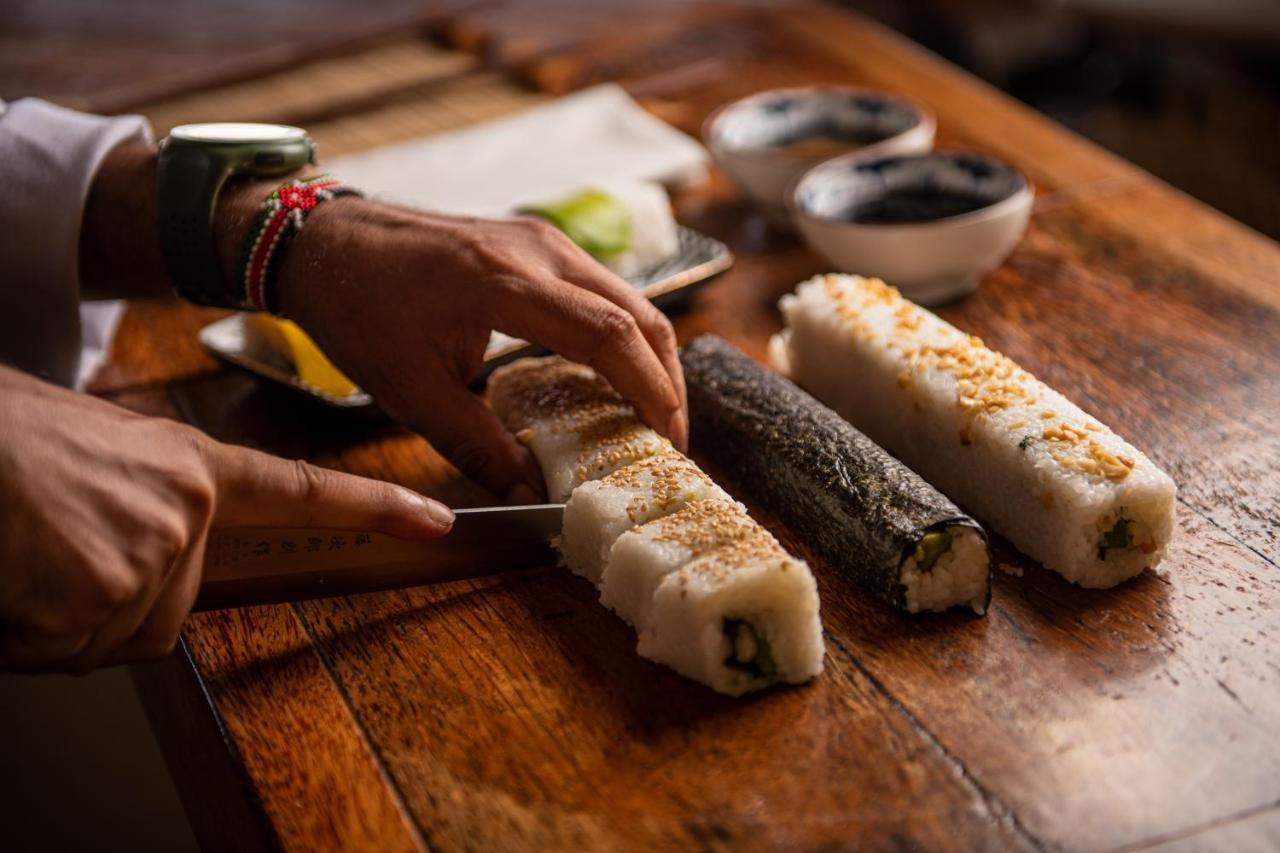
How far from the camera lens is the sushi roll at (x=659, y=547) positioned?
123 centimetres

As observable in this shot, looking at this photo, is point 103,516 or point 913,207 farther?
point 913,207

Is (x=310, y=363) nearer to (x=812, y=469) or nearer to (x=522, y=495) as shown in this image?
(x=522, y=495)

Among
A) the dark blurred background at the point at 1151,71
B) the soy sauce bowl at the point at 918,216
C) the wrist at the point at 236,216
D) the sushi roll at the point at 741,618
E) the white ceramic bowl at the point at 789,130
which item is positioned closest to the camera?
the sushi roll at the point at 741,618

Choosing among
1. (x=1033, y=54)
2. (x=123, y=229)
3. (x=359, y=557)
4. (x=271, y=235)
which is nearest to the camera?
(x=359, y=557)

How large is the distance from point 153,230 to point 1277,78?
4.27 meters

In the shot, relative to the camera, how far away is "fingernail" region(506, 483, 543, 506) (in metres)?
1.47

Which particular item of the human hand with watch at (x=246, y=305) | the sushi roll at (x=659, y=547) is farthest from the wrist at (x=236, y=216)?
the sushi roll at (x=659, y=547)

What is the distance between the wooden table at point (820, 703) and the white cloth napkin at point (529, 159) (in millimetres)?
646

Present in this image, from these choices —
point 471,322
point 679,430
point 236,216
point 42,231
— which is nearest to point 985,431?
point 679,430

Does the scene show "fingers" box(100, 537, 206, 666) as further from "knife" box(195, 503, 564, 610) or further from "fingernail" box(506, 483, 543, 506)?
"fingernail" box(506, 483, 543, 506)

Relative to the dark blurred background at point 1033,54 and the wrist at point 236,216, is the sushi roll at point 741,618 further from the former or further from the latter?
the dark blurred background at point 1033,54

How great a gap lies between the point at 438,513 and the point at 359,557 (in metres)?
0.10

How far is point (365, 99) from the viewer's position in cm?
274

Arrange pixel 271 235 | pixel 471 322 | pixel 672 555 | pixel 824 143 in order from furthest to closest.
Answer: pixel 824 143
pixel 271 235
pixel 471 322
pixel 672 555
